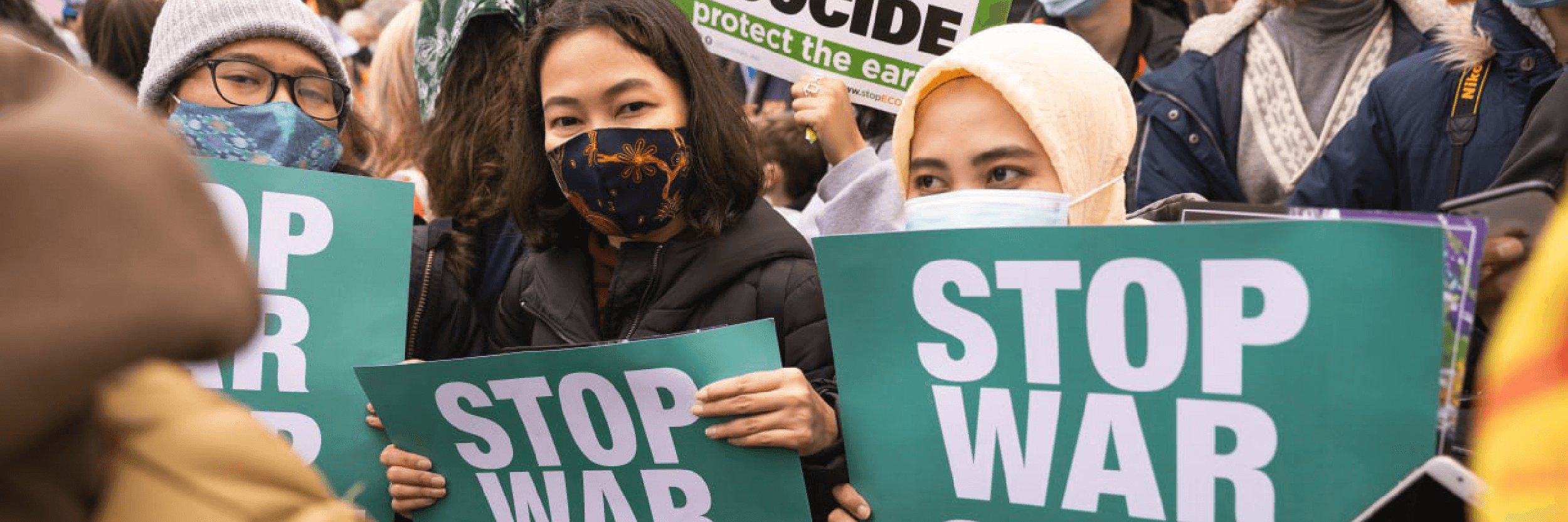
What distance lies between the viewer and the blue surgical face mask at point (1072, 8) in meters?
5.03

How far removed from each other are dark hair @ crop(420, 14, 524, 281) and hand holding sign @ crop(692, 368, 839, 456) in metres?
1.25

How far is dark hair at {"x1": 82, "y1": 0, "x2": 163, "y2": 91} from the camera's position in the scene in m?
4.42

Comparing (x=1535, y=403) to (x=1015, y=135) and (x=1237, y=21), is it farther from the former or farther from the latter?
(x=1237, y=21)

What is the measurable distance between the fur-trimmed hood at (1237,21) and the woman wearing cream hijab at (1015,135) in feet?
6.80

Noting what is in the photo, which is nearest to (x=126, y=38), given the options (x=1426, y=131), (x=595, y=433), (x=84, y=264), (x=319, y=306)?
(x=319, y=306)

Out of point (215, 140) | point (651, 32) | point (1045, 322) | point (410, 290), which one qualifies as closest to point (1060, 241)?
point (1045, 322)

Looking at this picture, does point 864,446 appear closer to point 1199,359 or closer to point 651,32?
point 1199,359

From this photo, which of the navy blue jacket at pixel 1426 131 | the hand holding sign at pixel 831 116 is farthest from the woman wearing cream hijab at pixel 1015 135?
the navy blue jacket at pixel 1426 131

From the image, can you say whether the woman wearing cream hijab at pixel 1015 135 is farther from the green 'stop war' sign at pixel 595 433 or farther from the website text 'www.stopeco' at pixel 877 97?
the website text 'www.stopeco' at pixel 877 97

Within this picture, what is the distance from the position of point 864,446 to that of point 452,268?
57.7 inches

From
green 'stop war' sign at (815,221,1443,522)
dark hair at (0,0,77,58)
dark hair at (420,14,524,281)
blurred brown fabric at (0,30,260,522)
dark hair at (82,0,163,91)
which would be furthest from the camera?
dark hair at (0,0,77,58)

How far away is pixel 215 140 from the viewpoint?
11.1ft

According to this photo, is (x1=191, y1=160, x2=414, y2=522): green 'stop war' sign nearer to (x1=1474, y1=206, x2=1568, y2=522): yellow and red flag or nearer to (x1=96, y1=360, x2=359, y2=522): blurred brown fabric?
(x1=96, y1=360, x2=359, y2=522): blurred brown fabric

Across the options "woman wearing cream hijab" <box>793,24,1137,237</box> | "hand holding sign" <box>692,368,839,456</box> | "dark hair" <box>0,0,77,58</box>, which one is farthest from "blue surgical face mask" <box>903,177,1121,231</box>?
"dark hair" <box>0,0,77,58</box>
